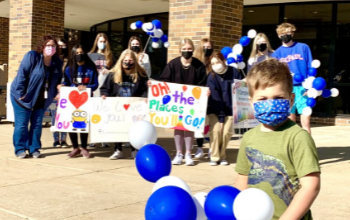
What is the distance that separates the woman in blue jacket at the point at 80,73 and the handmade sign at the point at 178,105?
1075 mm

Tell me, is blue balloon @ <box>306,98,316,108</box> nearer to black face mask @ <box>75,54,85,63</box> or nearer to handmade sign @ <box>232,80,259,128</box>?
handmade sign @ <box>232,80,259,128</box>

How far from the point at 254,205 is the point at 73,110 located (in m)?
5.90

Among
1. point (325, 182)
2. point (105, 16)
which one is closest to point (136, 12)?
point (105, 16)

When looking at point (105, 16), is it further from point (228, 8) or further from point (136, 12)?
point (228, 8)

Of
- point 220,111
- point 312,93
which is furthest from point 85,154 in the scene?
point 312,93

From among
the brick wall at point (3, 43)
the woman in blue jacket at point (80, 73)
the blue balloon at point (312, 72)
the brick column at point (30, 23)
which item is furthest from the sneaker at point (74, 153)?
the brick wall at point (3, 43)

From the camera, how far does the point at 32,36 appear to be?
12.5 meters

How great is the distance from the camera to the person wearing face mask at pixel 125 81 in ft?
23.4

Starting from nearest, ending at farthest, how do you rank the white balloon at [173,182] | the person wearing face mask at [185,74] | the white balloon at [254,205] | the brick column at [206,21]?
the white balloon at [254,205], the white balloon at [173,182], the person wearing face mask at [185,74], the brick column at [206,21]

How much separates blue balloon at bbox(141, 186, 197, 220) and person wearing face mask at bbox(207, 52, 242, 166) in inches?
184

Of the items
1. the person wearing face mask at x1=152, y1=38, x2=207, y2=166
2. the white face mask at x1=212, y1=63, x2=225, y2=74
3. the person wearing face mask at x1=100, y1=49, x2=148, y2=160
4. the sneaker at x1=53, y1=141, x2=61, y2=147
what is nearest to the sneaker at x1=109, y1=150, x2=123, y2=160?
the person wearing face mask at x1=100, y1=49, x2=148, y2=160

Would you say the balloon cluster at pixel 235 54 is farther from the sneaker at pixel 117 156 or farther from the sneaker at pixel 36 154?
the sneaker at pixel 36 154

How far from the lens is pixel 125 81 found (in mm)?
7250

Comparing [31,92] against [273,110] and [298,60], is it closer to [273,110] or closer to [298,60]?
[298,60]
